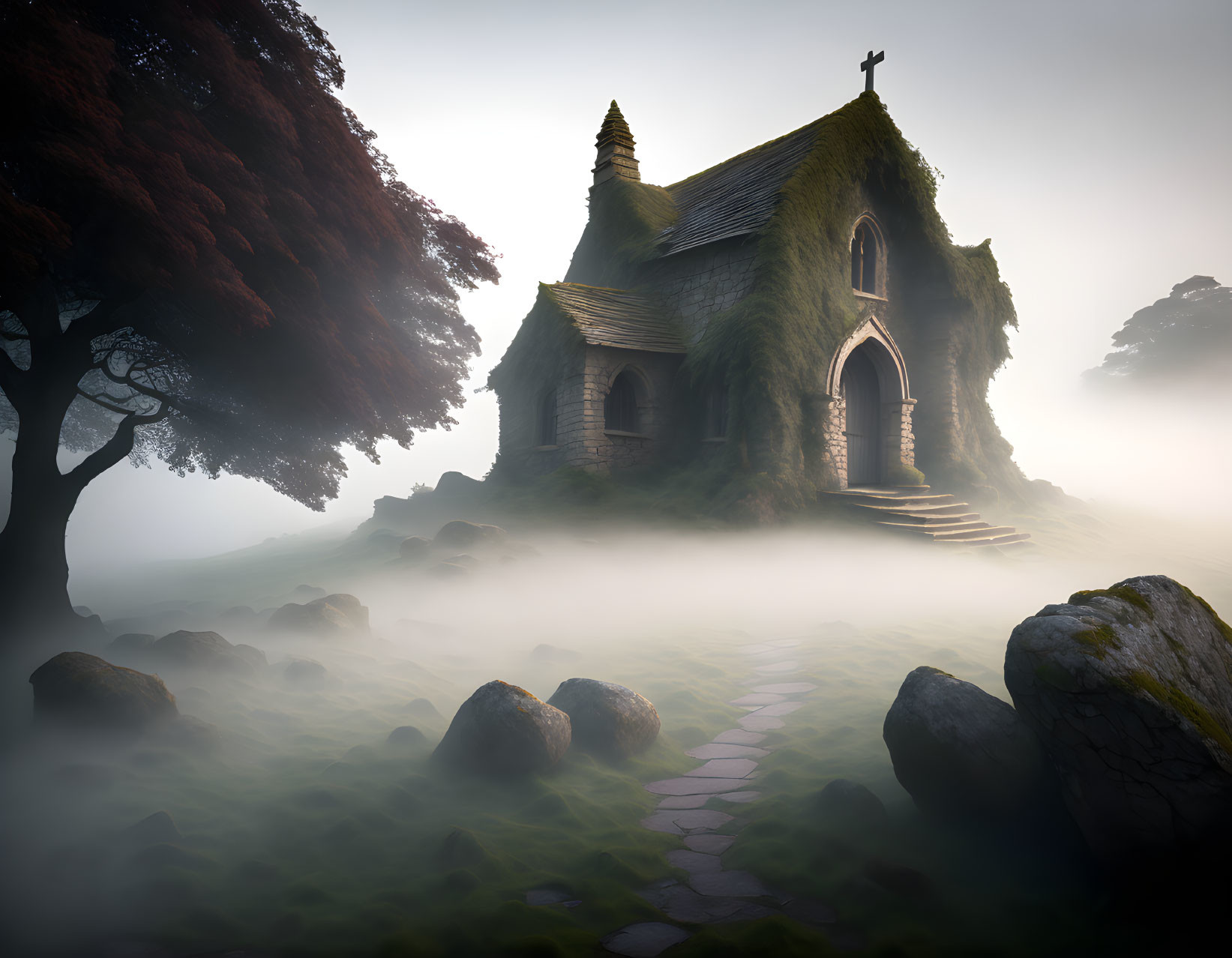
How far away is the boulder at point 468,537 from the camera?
1379cm

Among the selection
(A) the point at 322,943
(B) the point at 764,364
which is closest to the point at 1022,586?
(B) the point at 764,364

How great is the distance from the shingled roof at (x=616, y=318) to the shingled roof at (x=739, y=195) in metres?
1.77

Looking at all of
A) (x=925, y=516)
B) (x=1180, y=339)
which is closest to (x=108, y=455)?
(x=925, y=516)

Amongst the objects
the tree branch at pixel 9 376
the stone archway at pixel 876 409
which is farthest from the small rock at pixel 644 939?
the stone archway at pixel 876 409

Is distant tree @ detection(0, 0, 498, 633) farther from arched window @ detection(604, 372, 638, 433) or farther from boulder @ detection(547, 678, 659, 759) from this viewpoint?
arched window @ detection(604, 372, 638, 433)

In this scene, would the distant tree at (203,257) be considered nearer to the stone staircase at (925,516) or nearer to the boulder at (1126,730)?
the boulder at (1126,730)

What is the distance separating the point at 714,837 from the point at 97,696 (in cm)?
506

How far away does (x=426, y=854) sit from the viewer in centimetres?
403

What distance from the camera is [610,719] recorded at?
564 cm

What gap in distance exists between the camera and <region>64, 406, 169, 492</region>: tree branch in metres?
9.30

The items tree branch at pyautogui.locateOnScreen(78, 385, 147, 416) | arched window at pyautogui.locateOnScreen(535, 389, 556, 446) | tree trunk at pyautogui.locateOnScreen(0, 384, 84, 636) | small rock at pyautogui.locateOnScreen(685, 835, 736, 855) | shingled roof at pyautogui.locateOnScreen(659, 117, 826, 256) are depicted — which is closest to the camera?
small rock at pyautogui.locateOnScreen(685, 835, 736, 855)

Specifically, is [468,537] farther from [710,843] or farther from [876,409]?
[876,409]

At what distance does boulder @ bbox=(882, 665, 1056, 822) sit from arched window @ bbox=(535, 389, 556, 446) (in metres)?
16.1

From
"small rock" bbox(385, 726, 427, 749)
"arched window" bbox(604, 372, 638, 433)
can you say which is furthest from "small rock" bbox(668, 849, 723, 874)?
"arched window" bbox(604, 372, 638, 433)
